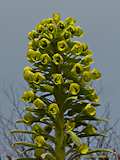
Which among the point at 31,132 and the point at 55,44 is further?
the point at 55,44

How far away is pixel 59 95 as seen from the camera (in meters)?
4.19

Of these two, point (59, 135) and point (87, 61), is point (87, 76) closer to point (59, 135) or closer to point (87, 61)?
point (87, 61)

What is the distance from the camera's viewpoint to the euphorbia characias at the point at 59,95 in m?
4.02

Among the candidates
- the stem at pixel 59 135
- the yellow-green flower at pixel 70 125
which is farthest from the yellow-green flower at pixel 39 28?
the yellow-green flower at pixel 70 125

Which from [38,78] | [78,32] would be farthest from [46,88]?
[78,32]

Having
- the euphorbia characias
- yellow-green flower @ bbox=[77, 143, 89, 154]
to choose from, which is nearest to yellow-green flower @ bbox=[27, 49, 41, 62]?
the euphorbia characias

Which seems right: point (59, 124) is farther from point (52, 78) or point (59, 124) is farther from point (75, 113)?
point (52, 78)

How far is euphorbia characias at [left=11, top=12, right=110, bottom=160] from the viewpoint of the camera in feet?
13.2

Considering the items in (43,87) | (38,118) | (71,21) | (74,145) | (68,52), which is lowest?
(74,145)

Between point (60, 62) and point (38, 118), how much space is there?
22.2 inches

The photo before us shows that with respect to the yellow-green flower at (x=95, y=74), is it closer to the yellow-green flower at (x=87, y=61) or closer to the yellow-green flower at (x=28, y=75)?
the yellow-green flower at (x=87, y=61)

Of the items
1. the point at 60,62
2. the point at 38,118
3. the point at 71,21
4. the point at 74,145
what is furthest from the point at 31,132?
the point at 71,21

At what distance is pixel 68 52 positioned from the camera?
4.38m

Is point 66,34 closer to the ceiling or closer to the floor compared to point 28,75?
closer to the ceiling
